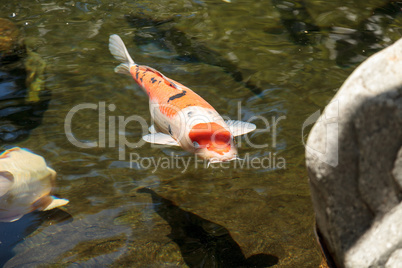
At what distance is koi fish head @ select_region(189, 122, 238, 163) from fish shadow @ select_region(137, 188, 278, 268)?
622 mm

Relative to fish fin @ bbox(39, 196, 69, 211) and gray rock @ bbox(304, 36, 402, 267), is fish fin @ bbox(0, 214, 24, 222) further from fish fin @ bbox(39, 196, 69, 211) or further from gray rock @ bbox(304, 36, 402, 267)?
gray rock @ bbox(304, 36, 402, 267)

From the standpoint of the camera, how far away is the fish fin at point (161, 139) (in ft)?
12.3

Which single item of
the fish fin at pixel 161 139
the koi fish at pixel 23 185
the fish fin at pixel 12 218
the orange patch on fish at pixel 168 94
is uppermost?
the orange patch on fish at pixel 168 94

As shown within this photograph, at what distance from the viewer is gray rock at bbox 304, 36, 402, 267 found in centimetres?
208

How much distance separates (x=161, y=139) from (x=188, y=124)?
1.22 ft

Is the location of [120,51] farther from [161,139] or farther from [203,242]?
[203,242]

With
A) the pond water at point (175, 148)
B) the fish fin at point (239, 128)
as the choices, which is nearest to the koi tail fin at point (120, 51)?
the pond water at point (175, 148)

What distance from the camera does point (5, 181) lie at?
12.3 feet

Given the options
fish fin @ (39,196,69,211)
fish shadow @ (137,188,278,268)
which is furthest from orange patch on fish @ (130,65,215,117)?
fish fin @ (39,196,69,211)

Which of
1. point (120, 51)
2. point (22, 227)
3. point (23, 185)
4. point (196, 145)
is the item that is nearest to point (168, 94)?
point (196, 145)

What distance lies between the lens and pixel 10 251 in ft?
11.0

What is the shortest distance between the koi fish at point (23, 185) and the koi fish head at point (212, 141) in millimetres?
1410

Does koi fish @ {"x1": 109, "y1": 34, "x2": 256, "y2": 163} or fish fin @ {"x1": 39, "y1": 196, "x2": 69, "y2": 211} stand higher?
koi fish @ {"x1": 109, "y1": 34, "x2": 256, "y2": 163}

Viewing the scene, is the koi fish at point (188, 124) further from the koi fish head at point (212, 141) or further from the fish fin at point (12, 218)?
the fish fin at point (12, 218)
